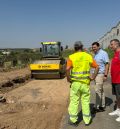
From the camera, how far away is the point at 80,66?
6609 mm

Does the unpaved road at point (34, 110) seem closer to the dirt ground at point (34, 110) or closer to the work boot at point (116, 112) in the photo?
the dirt ground at point (34, 110)

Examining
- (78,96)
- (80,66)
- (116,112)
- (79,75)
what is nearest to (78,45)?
(80,66)

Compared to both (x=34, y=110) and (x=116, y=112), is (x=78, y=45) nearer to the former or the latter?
(x=116, y=112)

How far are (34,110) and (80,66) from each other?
13.4 ft

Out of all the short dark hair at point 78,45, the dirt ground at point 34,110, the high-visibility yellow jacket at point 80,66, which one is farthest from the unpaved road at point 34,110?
the short dark hair at point 78,45

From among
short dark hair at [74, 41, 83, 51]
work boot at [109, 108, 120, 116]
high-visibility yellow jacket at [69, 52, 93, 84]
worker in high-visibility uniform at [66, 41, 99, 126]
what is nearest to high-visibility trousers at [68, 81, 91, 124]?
worker in high-visibility uniform at [66, 41, 99, 126]

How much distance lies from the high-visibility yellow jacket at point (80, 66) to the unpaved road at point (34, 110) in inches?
71.1

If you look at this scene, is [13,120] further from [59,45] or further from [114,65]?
[59,45]

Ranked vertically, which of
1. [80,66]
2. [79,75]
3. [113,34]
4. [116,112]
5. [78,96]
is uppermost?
[113,34]

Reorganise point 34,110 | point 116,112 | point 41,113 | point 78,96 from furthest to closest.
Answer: point 34,110 < point 41,113 < point 116,112 < point 78,96

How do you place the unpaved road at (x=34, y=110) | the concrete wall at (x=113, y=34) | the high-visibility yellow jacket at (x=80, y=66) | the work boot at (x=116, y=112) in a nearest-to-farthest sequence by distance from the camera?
the high-visibility yellow jacket at (x=80, y=66), the work boot at (x=116, y=112), the unpaved road at (x=34, y=110), the concrete wall at (x=113, y=34)

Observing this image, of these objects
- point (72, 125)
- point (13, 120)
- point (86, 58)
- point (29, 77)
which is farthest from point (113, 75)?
point (29, 77)

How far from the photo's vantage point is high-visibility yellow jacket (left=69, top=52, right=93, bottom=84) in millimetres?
6566

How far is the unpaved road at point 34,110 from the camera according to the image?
8164mm
